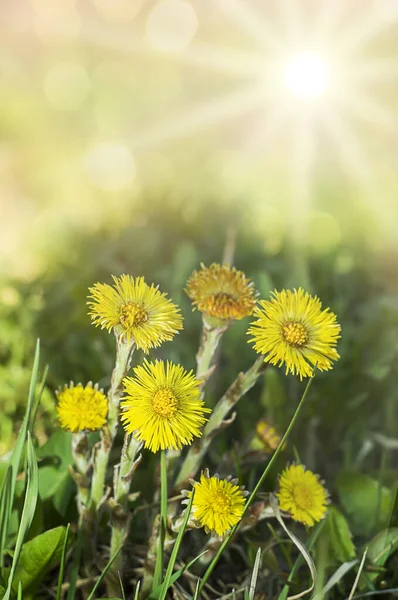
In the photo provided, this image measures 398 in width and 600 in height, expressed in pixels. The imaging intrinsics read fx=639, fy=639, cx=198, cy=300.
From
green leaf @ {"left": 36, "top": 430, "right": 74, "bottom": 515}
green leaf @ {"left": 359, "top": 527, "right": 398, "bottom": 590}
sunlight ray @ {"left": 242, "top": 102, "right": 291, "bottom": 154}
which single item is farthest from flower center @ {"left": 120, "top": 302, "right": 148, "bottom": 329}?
sunlight ray @ {"left": 242, "top": 102, "right": 291, "bottom": 154}

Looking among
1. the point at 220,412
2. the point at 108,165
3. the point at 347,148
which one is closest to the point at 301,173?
the point at 347,148

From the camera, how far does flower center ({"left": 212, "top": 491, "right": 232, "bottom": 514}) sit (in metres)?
0.49

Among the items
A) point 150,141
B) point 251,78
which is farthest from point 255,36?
point 150,141

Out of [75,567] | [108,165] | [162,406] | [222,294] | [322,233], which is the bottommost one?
[75,567]

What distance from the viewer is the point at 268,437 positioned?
678 mm

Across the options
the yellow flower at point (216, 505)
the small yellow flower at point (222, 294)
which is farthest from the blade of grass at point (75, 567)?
the small yellow flower at point (222, 294)

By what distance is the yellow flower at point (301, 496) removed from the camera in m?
0.56

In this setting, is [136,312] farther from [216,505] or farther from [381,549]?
[381,549]

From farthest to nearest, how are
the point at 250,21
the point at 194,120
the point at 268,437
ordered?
the point at 194,120 < the point at 250,21 < the point at 268,437

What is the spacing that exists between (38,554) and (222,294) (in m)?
0.27

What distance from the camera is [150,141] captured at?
1.40 meters

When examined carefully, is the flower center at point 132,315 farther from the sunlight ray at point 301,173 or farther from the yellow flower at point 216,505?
the sunlight ray at point 301,173

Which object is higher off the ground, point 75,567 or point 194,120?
point 194,120

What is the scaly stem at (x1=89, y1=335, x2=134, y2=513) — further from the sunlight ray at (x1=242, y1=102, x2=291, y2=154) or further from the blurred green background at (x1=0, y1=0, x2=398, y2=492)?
the sunlight ray at (x1=242, y1=102, x2=291, y2=154)
